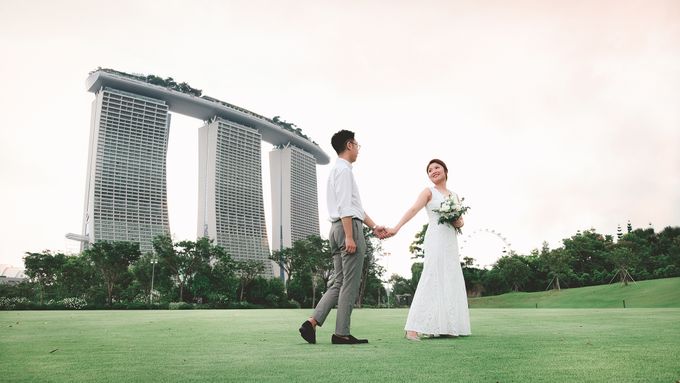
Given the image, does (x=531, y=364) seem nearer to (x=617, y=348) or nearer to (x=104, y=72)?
(x=617, y=348)

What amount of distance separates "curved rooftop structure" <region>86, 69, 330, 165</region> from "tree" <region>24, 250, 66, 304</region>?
188 ft

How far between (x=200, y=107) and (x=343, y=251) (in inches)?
4183

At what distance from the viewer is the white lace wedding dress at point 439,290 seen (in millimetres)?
5766

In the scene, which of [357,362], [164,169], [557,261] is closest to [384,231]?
[357,362]

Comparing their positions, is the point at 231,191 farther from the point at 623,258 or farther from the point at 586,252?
the point at 623,258

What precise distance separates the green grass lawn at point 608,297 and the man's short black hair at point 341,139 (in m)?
31.9

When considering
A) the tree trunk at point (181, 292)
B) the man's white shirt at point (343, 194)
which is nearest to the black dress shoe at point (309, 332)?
the man's white shirt at point (343, 194)

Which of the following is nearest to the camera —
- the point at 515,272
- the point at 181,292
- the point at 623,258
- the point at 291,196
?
the point at 623,258

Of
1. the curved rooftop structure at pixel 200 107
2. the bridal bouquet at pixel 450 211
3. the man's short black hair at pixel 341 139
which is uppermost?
the curved rooftop structure at pixel 200 107

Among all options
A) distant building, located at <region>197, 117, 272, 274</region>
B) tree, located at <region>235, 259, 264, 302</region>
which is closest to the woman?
tree, located at <region>235, 259, 264, 302</region>

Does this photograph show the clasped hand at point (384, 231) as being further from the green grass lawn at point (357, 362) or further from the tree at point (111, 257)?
the tree at point (111, 257)

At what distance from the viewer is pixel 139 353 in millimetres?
4141

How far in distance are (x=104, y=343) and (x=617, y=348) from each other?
15.8 feet

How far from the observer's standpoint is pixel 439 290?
5969mm
